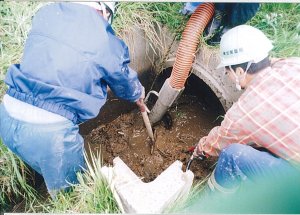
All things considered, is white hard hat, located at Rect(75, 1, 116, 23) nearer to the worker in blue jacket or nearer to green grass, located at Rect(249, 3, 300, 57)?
the worker in blue jacket

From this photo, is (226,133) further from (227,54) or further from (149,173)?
(149,173)

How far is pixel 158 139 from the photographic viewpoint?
9.72ft

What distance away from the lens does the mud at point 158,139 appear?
2803mm

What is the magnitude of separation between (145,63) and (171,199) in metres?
1.42

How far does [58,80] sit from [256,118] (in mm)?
1045

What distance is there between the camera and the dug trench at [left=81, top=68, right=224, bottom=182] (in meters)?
2.82

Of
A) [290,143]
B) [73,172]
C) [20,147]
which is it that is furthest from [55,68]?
[290,143]

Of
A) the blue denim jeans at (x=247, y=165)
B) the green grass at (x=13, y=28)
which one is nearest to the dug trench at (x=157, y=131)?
the blue denim jeans at (x=247, y=165)

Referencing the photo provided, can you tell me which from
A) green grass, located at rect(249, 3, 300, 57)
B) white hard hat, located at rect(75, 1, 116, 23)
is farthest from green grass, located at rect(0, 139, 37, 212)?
green grass, located at rect(249, 3, 300, 57)

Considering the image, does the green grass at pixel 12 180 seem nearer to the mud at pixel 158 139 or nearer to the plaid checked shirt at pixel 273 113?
the mud at pixel 158 139

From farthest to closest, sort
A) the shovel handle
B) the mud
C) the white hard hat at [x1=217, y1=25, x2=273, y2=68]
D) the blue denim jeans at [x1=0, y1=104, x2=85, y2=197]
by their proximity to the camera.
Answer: the mud
the shovel handle
the white hard hat at [x1=217, y1=25, x2=273, y2=68]
the blue denim jeans at [x1=0, y1=104, x2=85, y2=197]

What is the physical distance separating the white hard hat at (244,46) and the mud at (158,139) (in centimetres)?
96

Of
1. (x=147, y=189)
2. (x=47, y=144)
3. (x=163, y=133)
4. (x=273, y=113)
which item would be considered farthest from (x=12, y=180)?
(x=273, y=113)

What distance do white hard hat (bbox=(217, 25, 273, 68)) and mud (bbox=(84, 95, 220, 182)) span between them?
963 mm
